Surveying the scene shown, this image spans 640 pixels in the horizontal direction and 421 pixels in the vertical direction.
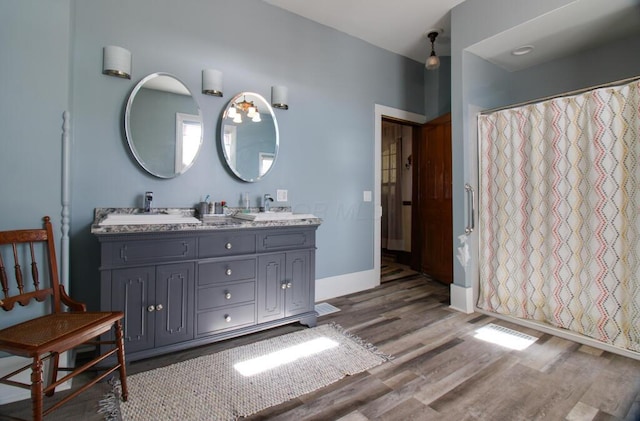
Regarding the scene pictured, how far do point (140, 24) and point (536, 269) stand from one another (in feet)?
11.7

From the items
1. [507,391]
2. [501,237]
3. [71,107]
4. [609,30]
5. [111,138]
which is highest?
[609,30]

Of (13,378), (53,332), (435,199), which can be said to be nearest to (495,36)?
(435,199)

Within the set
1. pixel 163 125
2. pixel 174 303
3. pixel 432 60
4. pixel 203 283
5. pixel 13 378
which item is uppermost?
pixel 432 60

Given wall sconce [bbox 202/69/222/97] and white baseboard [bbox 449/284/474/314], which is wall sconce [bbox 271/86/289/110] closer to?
wall sconce [bbox 202/69/222/97]

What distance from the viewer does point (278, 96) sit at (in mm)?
2727

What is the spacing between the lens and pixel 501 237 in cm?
266

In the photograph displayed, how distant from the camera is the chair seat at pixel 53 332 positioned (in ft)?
3.80

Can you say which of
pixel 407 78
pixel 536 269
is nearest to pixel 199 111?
pixel 407 78

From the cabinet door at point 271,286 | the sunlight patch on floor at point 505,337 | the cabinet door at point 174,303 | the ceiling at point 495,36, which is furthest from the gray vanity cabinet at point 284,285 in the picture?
the ceiling at point 495,36

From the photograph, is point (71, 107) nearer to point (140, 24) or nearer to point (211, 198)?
point (140, 24)

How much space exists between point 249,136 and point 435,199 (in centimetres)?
238

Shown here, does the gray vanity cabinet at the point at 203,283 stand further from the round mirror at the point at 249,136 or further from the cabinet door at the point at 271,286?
the round mirror at the point at 249,136

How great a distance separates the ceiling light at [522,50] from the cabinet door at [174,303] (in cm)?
336

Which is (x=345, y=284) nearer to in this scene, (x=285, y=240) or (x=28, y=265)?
(x=285, y=240)
